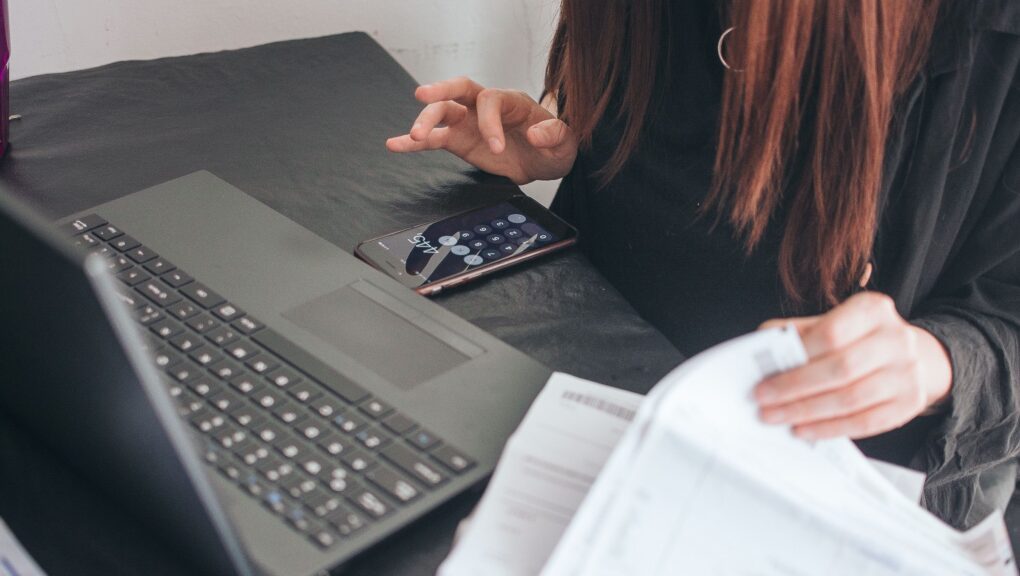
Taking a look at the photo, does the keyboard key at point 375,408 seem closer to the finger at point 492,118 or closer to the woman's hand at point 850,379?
the woman's hand at point 850,379

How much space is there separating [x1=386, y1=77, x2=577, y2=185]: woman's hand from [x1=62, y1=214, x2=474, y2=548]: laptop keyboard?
271mm

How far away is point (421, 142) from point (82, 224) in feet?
0.89

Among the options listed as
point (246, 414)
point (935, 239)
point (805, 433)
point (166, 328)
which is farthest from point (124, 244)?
point (935, 239)

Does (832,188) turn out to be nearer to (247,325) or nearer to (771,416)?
(771,416)

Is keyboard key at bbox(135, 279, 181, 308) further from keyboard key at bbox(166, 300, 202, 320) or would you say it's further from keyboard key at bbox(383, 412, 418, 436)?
keyboard key at bbox(383, 412, 418, 436)

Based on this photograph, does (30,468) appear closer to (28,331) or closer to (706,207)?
(28,331)

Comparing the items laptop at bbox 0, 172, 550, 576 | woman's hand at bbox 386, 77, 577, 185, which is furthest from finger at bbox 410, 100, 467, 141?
laptop at bbox 0, 172, 550, 576

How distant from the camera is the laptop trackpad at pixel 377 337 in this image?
0.53 m

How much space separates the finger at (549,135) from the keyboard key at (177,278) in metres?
0.33

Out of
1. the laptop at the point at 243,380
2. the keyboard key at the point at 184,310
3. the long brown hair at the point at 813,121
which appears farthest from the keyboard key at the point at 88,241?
the long brown hair at the point at 813,121

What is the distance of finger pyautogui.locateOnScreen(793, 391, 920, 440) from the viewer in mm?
432

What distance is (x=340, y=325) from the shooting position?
0.57 m

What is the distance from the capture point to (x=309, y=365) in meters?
0.53

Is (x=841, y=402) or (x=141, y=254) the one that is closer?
(x=841, y=402)
